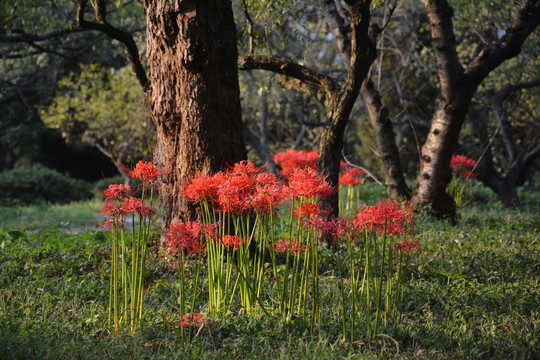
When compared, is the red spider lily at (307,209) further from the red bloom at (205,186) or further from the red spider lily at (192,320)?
the red spider lily at (192,320)

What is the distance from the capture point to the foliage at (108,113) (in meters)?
15.7

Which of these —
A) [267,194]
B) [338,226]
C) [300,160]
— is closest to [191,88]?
[267,194]

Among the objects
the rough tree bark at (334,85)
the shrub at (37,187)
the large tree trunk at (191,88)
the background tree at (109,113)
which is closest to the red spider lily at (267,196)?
the large tree trunk at (191,88)

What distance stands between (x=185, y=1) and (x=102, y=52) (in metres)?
15.0

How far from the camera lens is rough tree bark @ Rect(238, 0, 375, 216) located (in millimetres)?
4941

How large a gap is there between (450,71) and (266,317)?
216 inches

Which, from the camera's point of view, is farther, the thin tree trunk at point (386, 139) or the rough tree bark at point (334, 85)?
the thin tree trunk at point (386, 139)

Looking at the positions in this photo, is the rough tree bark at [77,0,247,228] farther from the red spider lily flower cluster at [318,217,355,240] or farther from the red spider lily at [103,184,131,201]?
the red spider lily flower cluster at [318,217,355,240]

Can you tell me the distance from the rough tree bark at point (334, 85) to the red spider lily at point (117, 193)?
231 cm

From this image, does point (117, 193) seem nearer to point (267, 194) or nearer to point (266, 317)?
point (267, 194)

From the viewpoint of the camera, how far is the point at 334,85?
227 inches

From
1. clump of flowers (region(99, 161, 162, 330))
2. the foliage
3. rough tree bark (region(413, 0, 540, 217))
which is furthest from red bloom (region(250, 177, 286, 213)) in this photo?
the foliage

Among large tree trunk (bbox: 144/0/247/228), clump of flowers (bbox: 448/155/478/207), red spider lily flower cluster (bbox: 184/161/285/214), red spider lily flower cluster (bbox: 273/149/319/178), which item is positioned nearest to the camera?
red spider lily flower cluster (bbox: 184/161/285/214)

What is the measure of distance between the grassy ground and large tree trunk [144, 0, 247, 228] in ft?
3.40
